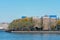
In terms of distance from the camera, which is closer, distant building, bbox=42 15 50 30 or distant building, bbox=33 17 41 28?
distant building, bbox=42 15 50 30

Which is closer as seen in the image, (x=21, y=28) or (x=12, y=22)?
(x=21, y=28)

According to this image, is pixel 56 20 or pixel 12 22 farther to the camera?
pixel 12 22

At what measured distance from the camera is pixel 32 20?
402 feet

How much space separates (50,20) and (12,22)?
825 inches

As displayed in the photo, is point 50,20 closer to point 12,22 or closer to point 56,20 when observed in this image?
point 56,20

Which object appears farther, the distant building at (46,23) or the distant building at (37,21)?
the distant building at (37,21)

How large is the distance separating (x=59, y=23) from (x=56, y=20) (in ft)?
7.01

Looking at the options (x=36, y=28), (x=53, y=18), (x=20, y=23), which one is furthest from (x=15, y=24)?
(x=53, y=18)

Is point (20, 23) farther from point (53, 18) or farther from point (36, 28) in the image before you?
point (53, 18)

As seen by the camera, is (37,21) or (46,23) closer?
(46,23)

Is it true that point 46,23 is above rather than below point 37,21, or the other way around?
below

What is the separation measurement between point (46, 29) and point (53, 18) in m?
7.43

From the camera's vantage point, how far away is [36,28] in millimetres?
118125

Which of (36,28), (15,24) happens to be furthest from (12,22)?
(36,28)
